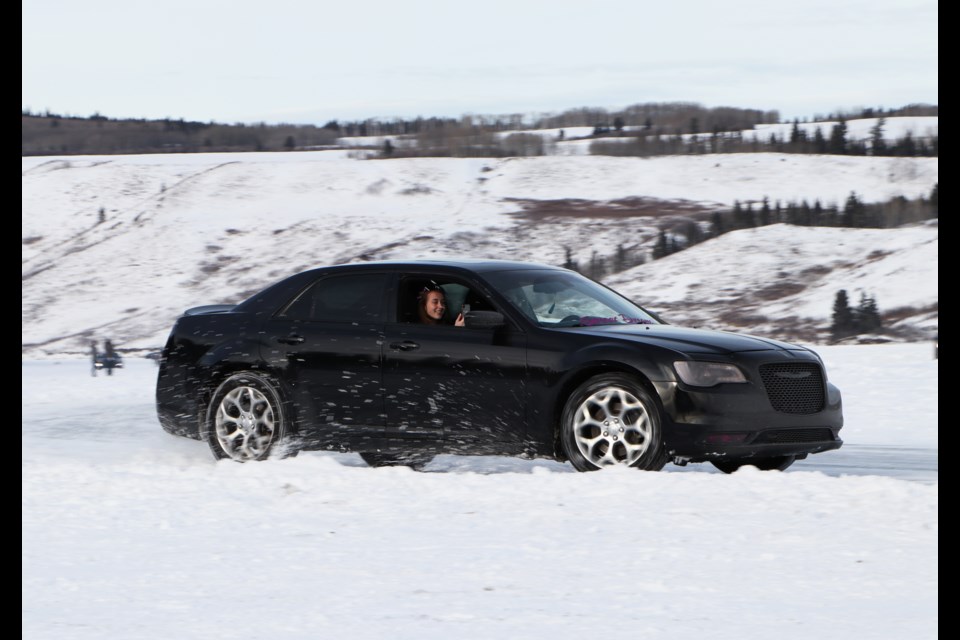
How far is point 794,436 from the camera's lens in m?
8.75

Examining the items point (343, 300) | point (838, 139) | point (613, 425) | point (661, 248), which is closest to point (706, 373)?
point (613, 425)

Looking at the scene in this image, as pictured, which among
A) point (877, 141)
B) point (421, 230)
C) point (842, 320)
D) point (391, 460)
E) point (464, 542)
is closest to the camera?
point (464, 542)

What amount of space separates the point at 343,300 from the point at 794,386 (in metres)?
3.19

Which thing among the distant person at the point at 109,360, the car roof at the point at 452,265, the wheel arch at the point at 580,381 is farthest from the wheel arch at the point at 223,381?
the distant person at the point at 109,360

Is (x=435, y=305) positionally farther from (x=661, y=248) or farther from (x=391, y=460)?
(x=661, y=248)

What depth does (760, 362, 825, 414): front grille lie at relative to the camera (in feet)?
28.5

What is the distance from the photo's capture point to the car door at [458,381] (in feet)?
29.1

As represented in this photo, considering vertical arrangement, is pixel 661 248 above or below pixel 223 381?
above

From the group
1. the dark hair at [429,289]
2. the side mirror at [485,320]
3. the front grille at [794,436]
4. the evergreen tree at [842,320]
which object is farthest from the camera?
the evergreen tree at [842,320]

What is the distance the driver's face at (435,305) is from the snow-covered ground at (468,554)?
1284 mm

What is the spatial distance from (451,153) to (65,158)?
76.0 feet

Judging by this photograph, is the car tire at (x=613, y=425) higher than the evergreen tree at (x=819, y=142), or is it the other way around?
the evergreen tree at (x=819, y=142)

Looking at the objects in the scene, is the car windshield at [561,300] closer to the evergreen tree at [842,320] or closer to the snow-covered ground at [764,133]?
the evergreen tree at [842,320]

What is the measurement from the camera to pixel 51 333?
1713 inches
